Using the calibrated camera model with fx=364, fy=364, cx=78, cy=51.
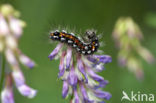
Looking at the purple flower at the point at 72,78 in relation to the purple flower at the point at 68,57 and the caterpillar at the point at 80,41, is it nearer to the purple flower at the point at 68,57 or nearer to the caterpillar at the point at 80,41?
the purple flower at the point at 68,57

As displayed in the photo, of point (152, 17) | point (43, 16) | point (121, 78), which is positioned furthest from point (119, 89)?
point (43, 16)

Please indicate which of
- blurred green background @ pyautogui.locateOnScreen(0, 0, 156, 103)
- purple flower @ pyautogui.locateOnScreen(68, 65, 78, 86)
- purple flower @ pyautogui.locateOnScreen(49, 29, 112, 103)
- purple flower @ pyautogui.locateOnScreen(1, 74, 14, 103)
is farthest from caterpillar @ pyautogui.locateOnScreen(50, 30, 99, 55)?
blurred green background @ pyautogui.locateOnScreen(0, 0, 156, 103)

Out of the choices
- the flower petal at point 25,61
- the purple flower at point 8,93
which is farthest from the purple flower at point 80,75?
the purple flower at point 8,93

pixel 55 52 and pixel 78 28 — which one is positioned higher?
pixel 78 28

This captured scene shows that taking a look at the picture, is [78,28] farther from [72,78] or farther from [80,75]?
[72,78]

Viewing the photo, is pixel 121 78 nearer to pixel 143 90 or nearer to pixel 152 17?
pixel 143 90

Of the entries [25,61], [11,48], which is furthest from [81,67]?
[11,48]

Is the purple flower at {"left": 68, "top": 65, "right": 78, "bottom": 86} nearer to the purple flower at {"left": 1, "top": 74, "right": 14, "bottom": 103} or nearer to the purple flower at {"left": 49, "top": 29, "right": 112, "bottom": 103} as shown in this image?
the purple flower at {"left": 49, "top": 29, "right": 112, "bottom": 103}
